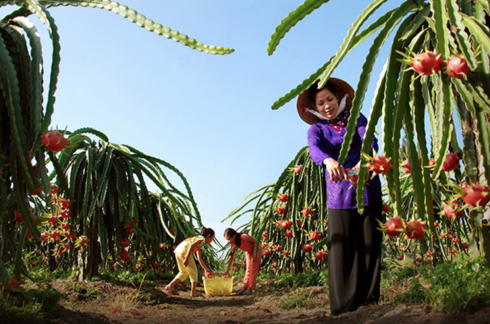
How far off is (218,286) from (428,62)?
4.60 meters

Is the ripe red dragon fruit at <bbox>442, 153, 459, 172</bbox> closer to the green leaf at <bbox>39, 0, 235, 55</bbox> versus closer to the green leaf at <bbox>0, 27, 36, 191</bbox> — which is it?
the green leaf at <bbox>39, 0, 235, 55</bbox>

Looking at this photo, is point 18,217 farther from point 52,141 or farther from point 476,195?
point 476,195

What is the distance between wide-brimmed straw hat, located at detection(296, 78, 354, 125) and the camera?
8.47ft

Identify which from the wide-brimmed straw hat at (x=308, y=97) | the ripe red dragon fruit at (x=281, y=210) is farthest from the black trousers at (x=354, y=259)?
the ripe red dragon fruit at (x=281, y=210)

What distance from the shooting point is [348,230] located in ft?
7.52

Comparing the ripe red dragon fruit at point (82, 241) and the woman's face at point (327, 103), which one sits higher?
the woman's face at point (327, 103)

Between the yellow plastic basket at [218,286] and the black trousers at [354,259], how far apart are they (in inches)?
124

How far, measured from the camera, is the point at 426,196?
1.49 meters

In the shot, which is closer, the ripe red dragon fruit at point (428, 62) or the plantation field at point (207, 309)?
the ripe red dragon fruit at point (428, 62)

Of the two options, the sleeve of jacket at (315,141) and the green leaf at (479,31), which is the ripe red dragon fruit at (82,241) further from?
the green leaf at (479,31)

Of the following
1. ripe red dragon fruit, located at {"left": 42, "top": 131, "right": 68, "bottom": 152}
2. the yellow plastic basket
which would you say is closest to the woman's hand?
ripe red dragon fruit, located at {"left": 42, "top": 131, "right": 68, "bottom": 152}

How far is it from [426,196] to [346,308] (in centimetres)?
103

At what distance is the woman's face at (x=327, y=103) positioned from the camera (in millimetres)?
2473

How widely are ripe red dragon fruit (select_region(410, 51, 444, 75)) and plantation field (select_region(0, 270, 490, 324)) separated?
1.01 m
